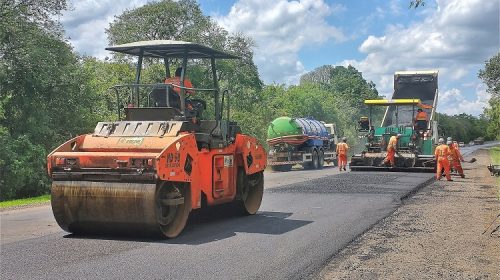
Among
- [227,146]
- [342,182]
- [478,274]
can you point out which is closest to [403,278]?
[478,274]

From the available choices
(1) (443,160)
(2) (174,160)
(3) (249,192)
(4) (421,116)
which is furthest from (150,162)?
(4) (421,116)

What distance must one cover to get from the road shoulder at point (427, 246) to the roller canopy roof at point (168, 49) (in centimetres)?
369

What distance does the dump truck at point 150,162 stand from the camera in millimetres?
7219

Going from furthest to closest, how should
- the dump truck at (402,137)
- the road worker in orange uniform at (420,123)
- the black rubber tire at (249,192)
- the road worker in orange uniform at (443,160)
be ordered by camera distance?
the road worker in orange uniform at (420,123)
the dump truck at (402,137)
the road worker in orange uniform at (443,160)
the black rubber tire at (249,192)

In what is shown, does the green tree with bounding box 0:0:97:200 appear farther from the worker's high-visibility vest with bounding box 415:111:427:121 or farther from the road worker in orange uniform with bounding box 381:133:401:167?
the worker's high-visibility vest with bounding box 415:111:427:121

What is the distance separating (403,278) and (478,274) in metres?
0.83

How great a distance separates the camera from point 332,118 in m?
57.4

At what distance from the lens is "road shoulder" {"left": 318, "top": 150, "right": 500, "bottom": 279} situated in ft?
19.4

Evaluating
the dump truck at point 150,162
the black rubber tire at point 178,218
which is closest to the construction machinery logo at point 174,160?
the dump truck at point 150,162

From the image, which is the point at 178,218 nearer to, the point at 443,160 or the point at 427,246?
the point at 427,246

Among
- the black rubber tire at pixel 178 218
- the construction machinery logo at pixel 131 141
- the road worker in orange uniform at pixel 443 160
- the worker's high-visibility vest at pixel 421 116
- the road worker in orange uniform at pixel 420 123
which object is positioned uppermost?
the worker's high-visibility vest at pixel 421 116

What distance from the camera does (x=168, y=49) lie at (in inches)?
354

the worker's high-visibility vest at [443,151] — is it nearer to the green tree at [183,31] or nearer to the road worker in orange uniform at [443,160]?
the road worker in orange uniform at [443,160]

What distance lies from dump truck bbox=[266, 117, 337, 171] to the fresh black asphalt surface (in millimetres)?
14843
